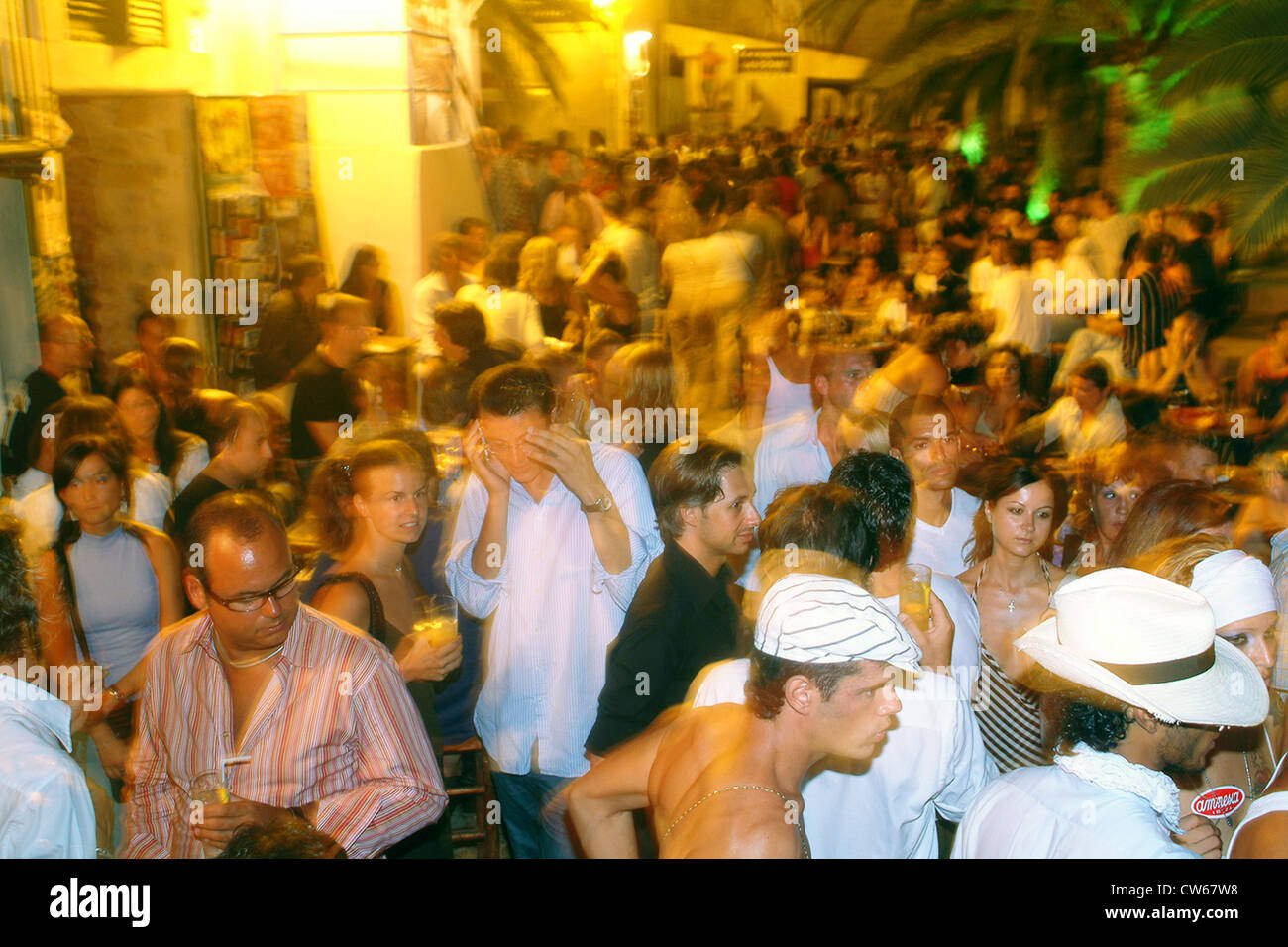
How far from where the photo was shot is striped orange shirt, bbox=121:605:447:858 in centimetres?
256

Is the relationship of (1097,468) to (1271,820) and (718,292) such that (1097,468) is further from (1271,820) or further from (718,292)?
(718,292)

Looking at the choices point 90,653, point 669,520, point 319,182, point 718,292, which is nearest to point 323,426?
point 90,653

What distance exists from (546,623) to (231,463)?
53.2 inches

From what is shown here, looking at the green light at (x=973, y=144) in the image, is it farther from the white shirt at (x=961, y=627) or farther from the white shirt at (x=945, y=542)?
the white shirt at (x=961, y=627)

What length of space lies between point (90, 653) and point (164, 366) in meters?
1.95

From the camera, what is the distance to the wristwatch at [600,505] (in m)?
3.24

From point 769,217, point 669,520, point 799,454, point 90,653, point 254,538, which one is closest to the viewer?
point 254,538

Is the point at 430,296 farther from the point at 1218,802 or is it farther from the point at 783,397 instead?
the point at 1218,802

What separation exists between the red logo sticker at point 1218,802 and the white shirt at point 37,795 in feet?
7.23

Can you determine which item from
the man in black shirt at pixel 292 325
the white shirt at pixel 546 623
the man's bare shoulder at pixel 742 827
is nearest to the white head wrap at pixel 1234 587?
the man's bare shoulder at pixel 742 827

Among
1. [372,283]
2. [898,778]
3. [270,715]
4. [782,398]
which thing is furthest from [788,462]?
[372,283]

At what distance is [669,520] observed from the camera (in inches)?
122

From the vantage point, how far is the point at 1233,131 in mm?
5957

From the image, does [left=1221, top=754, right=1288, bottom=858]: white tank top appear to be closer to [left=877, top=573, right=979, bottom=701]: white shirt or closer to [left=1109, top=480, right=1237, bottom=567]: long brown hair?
[left=877, top=573, right=979, bottom=701]: white shirt
